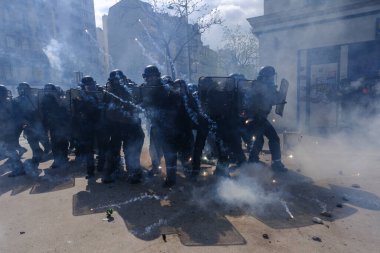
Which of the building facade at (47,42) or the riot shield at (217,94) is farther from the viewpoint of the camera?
the building facade at (47,42)

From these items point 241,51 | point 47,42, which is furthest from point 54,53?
point 241,51

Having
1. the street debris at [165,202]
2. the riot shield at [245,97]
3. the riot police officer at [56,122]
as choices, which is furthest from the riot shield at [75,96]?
the riot shield at [245,97]

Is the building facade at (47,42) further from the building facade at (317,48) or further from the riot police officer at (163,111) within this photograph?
the riot police officer at (163,111)

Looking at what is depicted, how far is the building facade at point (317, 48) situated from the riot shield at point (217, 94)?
7455 millimetres

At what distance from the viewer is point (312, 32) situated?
12.5m

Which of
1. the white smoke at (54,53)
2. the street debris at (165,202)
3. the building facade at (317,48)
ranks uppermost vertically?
the white smoke at (54,53)

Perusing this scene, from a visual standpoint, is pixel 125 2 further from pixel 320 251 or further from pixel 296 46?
pixel 320 251

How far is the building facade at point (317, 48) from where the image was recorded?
11211mm

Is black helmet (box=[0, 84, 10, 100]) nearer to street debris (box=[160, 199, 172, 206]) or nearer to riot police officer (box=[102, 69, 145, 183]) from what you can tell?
riot police officer (box=[102, 69, 145, 183])

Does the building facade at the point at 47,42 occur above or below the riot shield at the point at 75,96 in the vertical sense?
above

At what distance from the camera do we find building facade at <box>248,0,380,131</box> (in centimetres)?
1121

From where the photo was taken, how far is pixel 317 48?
12.4m

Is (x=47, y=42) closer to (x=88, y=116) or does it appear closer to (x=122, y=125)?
(x=88, y=116)

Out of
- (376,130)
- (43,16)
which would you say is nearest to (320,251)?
(376,130)
